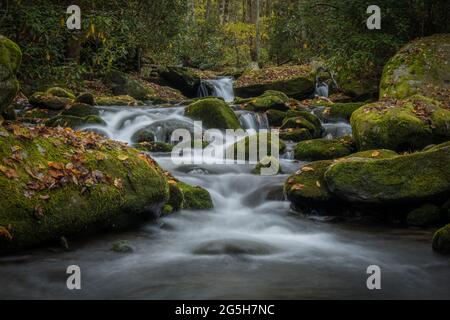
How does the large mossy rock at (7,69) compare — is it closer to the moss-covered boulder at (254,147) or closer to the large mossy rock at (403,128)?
the moss-covered boulder at (254,147)

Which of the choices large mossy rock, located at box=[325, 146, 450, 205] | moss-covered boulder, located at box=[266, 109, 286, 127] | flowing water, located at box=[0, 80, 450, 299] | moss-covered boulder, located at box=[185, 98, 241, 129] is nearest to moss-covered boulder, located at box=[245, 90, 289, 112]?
moss-covered boulder, located at box=[266, 109, 286, 127]

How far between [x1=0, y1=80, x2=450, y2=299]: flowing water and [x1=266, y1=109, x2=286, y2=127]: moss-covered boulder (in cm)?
650

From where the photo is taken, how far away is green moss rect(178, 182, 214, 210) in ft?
25.4

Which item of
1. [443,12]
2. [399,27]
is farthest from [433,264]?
[443,12]

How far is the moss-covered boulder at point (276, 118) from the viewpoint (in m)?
14.5

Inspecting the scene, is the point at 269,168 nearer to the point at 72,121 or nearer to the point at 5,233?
the point at 72,121

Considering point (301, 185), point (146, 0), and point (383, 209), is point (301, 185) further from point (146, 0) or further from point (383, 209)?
point (146, 0)

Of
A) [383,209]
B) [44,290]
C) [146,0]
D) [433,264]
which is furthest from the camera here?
[146,0]

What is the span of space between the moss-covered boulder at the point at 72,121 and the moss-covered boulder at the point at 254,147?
414cm

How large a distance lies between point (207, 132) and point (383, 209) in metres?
7.00

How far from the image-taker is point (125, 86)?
727 inches

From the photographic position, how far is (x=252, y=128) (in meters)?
14.2

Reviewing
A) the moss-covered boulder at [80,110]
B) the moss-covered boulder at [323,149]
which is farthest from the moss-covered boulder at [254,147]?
the moss-covered boulder at [80,110]

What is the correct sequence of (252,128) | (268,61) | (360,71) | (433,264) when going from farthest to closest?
(268,61)
(360,71)
(252,128)
(433,264)
